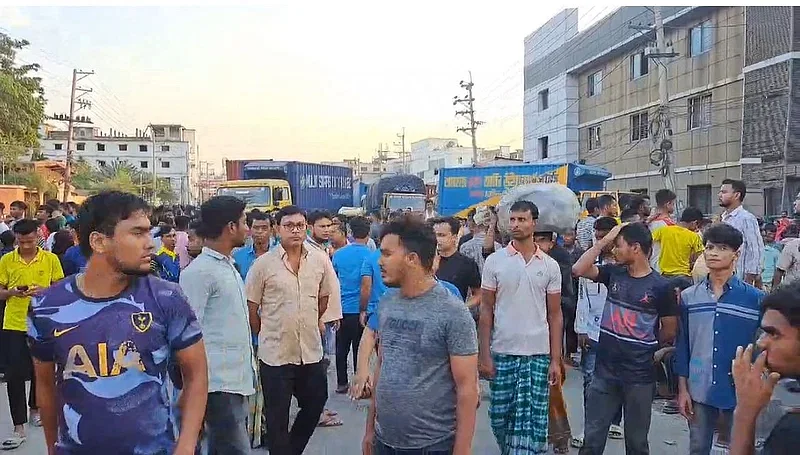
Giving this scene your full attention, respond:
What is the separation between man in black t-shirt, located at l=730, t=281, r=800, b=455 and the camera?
1910mm

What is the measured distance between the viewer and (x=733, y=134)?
24.7 meters

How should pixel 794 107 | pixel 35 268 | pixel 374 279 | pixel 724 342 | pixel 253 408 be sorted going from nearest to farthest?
1. pixel 724 342
2. pixel 253 408
3. pixel 35 268
4. pixel 374 279
5. pixel 794 107

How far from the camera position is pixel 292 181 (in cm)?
2606

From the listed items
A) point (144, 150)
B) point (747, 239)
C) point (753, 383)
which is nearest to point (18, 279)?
point (753, 383)

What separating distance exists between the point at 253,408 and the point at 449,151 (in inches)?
3116

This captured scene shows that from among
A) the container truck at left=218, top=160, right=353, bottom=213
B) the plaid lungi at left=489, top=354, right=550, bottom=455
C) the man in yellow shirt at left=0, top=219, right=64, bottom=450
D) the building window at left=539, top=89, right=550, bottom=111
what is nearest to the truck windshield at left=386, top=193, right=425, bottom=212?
the container truck at left=218, top=160, right=353, bottom=213

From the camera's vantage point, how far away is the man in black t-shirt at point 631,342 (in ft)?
14.5

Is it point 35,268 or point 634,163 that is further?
point 634,163

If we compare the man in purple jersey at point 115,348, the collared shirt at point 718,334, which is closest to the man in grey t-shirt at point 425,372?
the man in purple jersey at point 115,348

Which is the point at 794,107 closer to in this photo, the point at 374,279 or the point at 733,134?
the point at 733,134

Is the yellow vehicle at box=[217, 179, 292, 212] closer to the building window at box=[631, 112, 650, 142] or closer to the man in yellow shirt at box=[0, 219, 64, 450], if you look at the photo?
the man in yellow shirt at box=[0, 219, 64, 450]

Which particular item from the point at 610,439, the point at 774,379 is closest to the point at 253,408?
the point at 610,439

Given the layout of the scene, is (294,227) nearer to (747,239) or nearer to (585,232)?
(747,239)

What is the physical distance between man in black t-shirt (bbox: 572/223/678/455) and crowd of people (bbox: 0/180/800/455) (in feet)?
0.04
